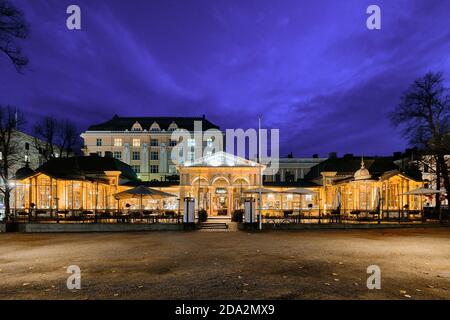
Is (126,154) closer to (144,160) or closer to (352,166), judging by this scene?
(144,160)

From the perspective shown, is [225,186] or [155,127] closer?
[225,186]

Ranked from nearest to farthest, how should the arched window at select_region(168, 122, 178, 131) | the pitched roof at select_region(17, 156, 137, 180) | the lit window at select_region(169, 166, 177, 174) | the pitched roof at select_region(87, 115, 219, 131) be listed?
the pitched roof at select_region(17, 156, 137, 180) → the lit window at select_region(169, 166, 177, 174) → the pitched roof at select_region(87, 115, 219, 131) → the arched window at select_region(168, 122, 178, 131)

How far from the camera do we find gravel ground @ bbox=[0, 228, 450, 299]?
6.82 metres

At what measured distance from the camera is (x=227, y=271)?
349 inches

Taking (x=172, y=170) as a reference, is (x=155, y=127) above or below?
above

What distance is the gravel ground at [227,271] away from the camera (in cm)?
682

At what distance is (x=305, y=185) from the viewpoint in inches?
1663

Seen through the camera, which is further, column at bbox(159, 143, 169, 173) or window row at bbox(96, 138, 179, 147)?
column at bbox(159, 143, 169, 173)

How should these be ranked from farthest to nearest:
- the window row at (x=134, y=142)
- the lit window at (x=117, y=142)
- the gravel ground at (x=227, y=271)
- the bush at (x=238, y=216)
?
the lit window at (x=117, y=142)
the window row at (x=134, y=142)
the bush at (x=238, y=216)
the gravel ground at (x=227, y=271)

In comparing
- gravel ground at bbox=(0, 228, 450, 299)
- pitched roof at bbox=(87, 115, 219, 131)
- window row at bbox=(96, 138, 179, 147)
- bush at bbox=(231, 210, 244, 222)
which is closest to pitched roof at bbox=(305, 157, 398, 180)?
bush at bbox=(231, 210, 244, 222)

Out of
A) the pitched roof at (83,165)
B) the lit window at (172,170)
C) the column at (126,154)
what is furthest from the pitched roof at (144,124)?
the pitched roof at (83,165)

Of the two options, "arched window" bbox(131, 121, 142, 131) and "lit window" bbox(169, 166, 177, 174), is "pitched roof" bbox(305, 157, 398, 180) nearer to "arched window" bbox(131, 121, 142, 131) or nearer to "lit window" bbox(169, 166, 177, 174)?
"lit window" bbox(169, 166, 177, 174)

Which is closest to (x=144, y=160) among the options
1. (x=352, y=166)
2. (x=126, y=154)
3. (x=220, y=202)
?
(x=126, y=154)

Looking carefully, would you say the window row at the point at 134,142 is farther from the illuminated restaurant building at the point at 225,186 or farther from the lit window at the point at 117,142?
the illuminated restaurant building at the point at 225,186
